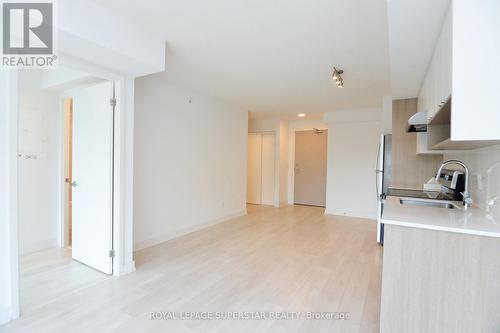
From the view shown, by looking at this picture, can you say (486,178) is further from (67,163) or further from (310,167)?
(310,167)

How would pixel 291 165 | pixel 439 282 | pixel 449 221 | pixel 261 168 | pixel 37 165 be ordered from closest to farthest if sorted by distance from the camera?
pixel 439 282 → pixel 449 221 → pixel 37 165 → pixel 261 168 → pixel 291 165

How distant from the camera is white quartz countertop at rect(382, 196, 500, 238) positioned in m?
1.38

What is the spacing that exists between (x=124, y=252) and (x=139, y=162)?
127 centimetres

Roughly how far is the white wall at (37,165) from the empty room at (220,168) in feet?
0.06

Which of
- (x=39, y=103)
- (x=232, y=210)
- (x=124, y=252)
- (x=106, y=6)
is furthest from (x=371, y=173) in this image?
(x=39, y=103)

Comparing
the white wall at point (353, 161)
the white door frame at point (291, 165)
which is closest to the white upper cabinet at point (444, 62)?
the white wall at point (353, 161)

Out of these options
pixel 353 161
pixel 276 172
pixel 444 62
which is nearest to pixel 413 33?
pixel 444 62

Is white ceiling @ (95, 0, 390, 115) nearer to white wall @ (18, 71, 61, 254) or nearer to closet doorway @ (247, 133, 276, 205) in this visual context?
white wall @ (18, 71, 61, 254)

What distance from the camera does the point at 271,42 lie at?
263 centimetres

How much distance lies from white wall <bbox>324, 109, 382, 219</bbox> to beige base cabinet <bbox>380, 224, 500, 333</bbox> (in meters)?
4.47

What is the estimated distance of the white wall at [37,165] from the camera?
3.24 m

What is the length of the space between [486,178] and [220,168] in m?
4.06

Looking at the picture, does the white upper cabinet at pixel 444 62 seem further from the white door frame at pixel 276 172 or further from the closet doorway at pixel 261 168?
the closet doorway at pixel 261 168

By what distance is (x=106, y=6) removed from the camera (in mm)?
2070
